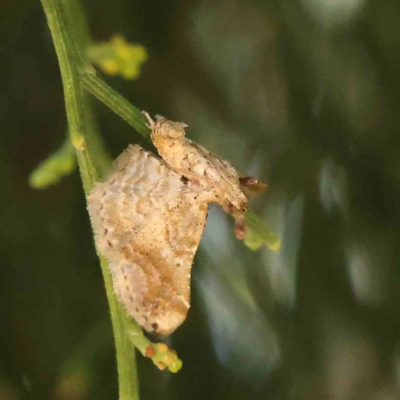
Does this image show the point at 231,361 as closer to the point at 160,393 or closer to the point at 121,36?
the point at 160,393

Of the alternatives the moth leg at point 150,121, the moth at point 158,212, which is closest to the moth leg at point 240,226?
the moth at point 158,212

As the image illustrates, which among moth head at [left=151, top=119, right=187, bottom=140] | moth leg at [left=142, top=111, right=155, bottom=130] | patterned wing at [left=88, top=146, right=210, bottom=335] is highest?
moth leg at [left=142, top=111, right=155, bottom=130]

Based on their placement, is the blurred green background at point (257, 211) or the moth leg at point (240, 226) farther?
the blurred green background at point (257, 211)

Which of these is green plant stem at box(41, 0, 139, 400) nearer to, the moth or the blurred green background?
the moth

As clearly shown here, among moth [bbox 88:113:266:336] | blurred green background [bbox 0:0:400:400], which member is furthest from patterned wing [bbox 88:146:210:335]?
blurred green background [bbox 0:0:400:400]

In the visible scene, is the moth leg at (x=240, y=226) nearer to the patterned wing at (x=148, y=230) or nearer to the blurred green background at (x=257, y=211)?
the patterned wing at (x=148, y=230)

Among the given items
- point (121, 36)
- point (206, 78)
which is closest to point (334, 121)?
point (206, 78)
